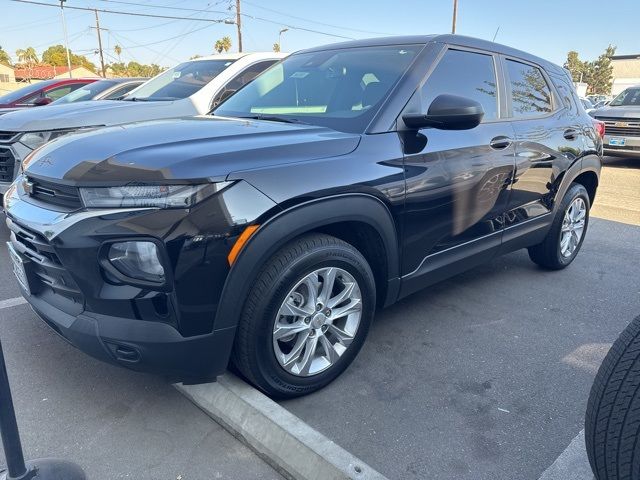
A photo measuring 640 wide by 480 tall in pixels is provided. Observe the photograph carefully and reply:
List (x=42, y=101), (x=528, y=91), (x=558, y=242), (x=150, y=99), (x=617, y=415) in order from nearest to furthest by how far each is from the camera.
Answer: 1. (x=617, y=415)
2. (x=528, y=91)
3. (x=558, y=242)
4. (x=150, y=99)
5. (x=42, y=101)

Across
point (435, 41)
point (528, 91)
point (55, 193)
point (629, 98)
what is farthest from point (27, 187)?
point (629, 98)

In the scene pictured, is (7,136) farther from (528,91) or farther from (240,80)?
(528,91)

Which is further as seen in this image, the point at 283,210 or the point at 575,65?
the point at 575,65

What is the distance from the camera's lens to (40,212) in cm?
223

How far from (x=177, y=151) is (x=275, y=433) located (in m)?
1.27

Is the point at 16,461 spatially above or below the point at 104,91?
below

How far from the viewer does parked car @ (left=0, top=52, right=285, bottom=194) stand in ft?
15.3

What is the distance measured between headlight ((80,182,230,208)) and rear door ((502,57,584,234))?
238 centimetres

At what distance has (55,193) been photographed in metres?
2.24

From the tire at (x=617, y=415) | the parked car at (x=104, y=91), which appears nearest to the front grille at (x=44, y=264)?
the tire at (x=617, y=415)

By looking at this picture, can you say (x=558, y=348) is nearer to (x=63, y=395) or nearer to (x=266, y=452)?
(x=266, y=452)

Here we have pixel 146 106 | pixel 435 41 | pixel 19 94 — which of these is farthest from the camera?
pixel 19 94

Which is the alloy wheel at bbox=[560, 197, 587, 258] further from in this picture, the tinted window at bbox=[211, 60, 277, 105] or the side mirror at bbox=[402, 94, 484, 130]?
the tinted window at bbox=[211, 60, 277, 105]

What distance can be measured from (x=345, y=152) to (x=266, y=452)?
142 cm
